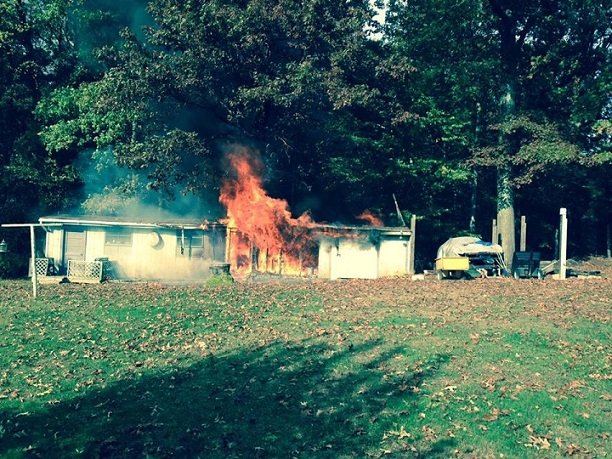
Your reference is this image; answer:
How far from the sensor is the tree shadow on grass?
8.59 m

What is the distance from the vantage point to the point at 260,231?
110 ft

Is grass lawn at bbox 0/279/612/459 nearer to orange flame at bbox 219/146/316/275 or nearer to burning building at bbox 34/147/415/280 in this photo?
burning building at bbox 34/147/415/280

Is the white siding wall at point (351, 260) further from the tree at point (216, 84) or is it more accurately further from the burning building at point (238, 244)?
the tree at point (216, 84)

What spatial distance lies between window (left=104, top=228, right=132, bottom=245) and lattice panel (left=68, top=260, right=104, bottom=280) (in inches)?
117

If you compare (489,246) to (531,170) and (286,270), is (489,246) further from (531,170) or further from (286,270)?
(286,270)

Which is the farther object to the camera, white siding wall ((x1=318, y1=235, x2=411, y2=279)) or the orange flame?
the orange flame

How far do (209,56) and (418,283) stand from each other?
54.5 feet

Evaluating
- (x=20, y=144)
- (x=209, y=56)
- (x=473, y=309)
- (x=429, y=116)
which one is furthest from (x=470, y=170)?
(x=20, y=144)

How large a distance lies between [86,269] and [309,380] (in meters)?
22.8

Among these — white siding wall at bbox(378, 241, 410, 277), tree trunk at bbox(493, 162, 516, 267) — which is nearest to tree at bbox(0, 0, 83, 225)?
white siding wall at bbox(378, 241, 410, 277)

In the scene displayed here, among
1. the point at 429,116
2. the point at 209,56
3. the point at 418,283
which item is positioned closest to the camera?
the point at 418,283

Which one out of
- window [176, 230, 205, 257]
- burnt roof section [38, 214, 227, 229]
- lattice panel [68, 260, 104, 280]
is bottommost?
lattice panel [68, 260, 104, 280]

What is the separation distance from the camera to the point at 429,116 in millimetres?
39625

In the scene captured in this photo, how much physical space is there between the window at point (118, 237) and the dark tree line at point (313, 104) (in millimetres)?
3136
